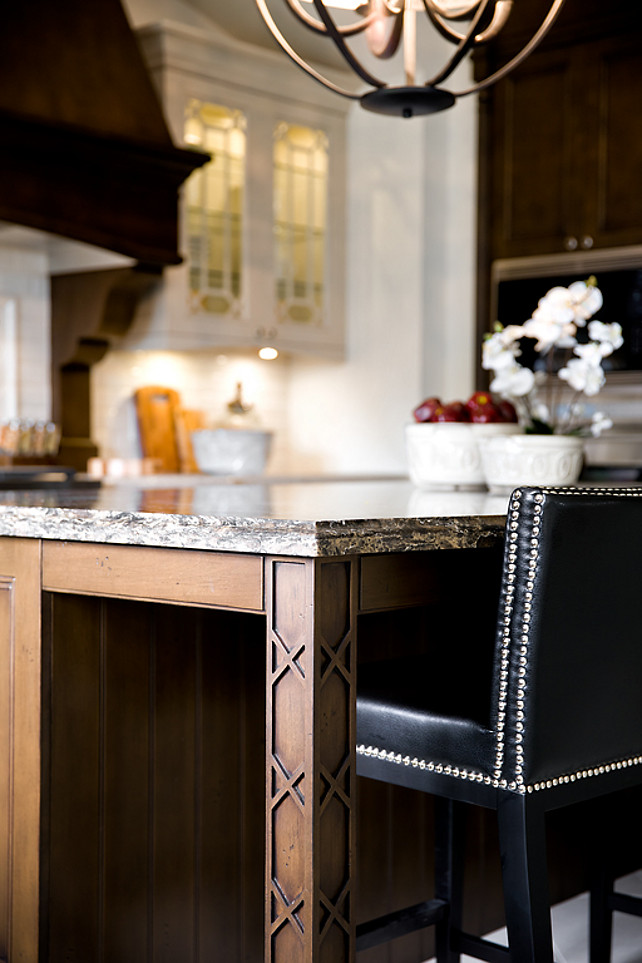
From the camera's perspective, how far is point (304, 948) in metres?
1.30

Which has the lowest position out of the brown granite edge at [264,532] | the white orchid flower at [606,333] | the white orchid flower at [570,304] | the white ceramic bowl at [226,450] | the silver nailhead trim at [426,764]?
the silver nailhead trim at [426,764]

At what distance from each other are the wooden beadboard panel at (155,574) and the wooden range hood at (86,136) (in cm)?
226

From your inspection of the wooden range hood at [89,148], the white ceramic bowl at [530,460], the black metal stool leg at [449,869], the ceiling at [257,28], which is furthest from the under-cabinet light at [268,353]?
the black metal stool leg at [449,869]

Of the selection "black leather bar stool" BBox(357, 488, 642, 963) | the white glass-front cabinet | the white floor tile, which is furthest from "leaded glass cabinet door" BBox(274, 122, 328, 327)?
"black leather bar stool" BBox(357, 488, 642, 963)

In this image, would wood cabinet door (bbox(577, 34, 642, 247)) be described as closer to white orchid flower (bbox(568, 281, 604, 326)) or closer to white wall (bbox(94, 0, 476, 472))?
white wall (bbox(94, 0, 476, 472))

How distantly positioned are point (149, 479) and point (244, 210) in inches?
50.3

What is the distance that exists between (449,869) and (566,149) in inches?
128

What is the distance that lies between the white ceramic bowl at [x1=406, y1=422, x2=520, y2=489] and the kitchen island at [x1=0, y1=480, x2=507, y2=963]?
0.11 metres

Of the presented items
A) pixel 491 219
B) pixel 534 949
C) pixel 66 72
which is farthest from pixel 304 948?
pixel 491 219

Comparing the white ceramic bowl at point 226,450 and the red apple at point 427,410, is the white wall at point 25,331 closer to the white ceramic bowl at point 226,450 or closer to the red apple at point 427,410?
the white ceramic bowl at point 226,450

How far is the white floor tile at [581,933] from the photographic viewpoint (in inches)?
90.3

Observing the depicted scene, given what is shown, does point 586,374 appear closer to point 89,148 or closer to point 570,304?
point 570,304

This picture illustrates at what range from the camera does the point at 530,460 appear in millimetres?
2094

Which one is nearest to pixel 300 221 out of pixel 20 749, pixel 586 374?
pixel 586 374
